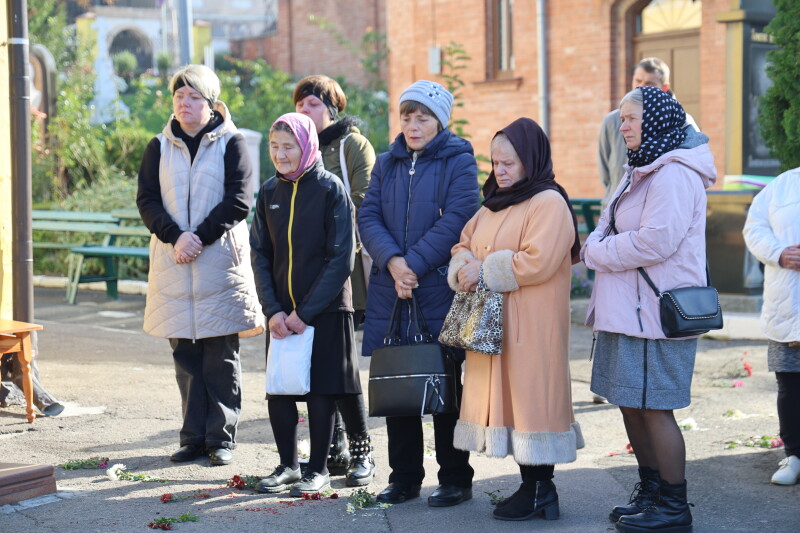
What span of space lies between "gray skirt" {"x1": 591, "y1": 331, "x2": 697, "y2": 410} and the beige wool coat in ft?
0.82

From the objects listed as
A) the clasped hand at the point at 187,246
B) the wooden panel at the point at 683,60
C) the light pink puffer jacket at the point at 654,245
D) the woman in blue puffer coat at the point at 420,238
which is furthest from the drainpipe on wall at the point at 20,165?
the wooden panel at the point at 683,60

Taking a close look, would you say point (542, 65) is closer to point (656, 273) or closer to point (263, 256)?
point (263, 256)

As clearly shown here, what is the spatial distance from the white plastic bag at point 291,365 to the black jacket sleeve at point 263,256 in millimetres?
207

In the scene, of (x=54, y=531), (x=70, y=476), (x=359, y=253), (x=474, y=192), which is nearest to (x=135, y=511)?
(x=54, y=531)

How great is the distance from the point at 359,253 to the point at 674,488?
2.16 meters

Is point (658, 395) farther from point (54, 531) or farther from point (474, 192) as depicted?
point (54, 531)

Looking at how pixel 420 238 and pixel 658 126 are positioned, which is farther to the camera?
pixel 420 238

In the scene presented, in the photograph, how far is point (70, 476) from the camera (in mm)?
5828

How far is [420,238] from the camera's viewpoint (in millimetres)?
5277

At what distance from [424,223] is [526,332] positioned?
2.52ft

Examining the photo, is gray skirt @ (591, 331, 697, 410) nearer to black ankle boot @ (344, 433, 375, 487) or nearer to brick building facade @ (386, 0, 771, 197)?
black ankle boot @ (344, 433, 375, 487)

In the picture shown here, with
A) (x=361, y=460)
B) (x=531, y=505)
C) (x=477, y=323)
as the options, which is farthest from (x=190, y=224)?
(x=531, y=505)

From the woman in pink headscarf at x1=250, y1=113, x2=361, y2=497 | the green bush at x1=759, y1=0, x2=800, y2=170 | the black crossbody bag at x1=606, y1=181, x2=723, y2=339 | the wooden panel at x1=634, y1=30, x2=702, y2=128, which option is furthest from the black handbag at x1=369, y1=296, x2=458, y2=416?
the wooden panel at x1=634, y1=30, x2=702, y2=128

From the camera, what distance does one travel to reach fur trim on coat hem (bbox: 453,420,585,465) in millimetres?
4844
